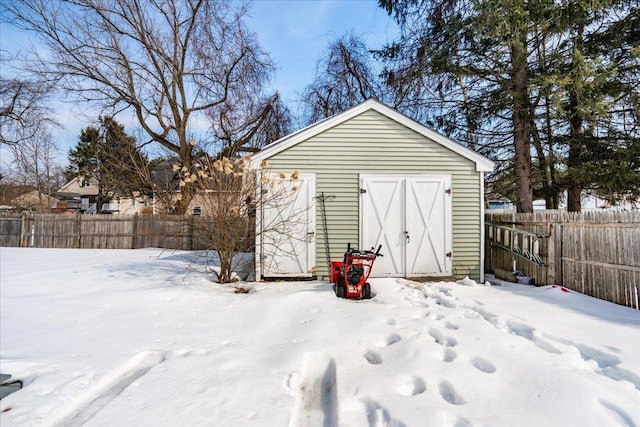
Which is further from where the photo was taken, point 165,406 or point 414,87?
point 414,87

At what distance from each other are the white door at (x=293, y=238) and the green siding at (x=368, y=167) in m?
0.18

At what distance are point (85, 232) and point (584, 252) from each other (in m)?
17.5

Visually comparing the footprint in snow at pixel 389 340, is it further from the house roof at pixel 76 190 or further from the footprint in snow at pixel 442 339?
the house roof at pixel 76 190

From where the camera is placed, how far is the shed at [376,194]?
7137mm

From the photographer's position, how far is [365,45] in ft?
48.5

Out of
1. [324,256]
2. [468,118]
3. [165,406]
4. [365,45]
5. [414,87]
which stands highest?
[365,45]

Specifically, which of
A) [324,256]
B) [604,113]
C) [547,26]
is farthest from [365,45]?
[324,256]

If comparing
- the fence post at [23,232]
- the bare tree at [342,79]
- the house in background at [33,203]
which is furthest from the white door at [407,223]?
the house in background at [33,203]

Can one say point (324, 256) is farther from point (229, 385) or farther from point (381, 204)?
point (229, 385)

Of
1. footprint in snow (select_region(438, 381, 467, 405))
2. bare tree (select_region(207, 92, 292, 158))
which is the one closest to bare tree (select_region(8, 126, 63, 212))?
bare tree (select_region(207, 92, 292, 158))

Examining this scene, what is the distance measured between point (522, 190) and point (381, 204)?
5151mm

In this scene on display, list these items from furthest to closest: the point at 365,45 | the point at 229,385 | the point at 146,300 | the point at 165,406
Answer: the point at 365,45
the point at 146,300
the point at 229,385
the point at 165,406

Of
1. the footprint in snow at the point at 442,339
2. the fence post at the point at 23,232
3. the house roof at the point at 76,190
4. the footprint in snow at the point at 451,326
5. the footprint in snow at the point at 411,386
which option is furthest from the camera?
the house roof at the point at 76,190

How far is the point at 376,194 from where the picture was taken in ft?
23.7
